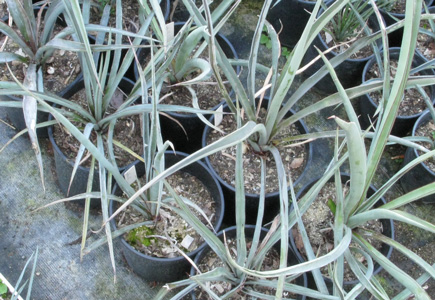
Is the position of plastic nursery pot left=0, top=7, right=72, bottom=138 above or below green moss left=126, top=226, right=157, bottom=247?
above

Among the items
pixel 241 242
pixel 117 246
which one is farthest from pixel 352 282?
pixel 117 246

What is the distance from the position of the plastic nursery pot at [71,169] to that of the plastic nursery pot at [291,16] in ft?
2.35

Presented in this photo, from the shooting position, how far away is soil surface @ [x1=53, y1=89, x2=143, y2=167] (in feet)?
4.16

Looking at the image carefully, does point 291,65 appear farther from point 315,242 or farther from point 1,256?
point 1,256

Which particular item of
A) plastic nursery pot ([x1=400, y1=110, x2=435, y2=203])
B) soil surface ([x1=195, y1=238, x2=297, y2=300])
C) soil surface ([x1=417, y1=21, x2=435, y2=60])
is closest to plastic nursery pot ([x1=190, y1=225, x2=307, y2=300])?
soil surface ([x1=195, y1=238, x2=297, y2=300])

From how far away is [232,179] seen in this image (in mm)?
1267

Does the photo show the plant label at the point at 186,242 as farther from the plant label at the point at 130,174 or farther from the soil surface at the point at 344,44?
the soil surface at the point at 344,44

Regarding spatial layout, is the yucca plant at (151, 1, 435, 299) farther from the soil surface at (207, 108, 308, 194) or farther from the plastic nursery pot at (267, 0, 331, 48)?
the plastic nursery pot at (267, 0, 331, 48)

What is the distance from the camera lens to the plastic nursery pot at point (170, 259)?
113 centimetres

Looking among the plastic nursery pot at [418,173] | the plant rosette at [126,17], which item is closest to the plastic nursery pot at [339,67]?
the plastic nursery pot at [418,173]

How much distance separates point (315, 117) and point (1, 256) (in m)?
1.14

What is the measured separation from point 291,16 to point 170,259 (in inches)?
42.9

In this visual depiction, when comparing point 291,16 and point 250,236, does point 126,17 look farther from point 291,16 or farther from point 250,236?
point 250,236

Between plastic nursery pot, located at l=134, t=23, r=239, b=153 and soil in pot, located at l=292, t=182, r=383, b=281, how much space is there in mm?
423
